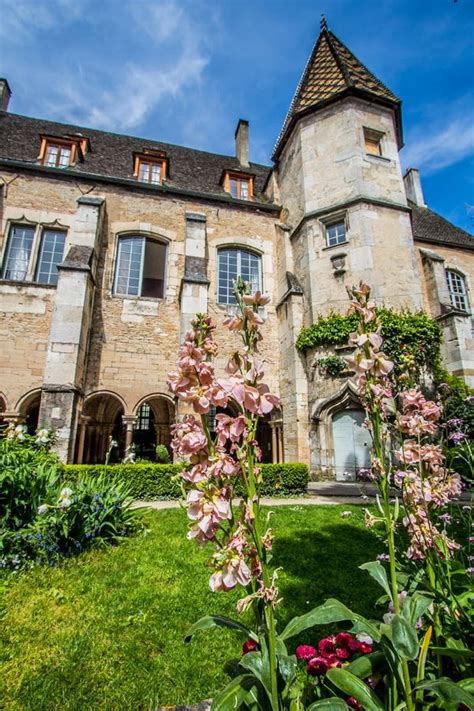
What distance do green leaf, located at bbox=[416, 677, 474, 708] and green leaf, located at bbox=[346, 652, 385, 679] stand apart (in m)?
0.25

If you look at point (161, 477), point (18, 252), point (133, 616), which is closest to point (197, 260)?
point (18, 252)

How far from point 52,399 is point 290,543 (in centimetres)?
672

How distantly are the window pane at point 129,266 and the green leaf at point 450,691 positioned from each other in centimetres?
1153

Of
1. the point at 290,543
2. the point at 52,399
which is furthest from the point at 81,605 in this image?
the point at 52,399

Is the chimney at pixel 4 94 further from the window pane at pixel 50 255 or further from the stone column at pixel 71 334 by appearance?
the stone column at pixel 71 334

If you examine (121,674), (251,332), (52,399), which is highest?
(52,399)

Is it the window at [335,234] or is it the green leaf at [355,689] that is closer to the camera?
the green leaf at [355,689]

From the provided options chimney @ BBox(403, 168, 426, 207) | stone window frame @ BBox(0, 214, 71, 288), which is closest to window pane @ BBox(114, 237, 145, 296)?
stone window frame @ BBox(0, 214, 71, 288)

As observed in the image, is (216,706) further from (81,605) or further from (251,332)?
(81,605)

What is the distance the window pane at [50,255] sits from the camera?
10.9 m

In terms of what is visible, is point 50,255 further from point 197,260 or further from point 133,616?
point 133,616

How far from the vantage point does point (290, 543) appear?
4641mm

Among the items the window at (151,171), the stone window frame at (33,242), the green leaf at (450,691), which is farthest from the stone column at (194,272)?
the green leaf at (450,691)

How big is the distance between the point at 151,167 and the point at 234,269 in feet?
16.3
